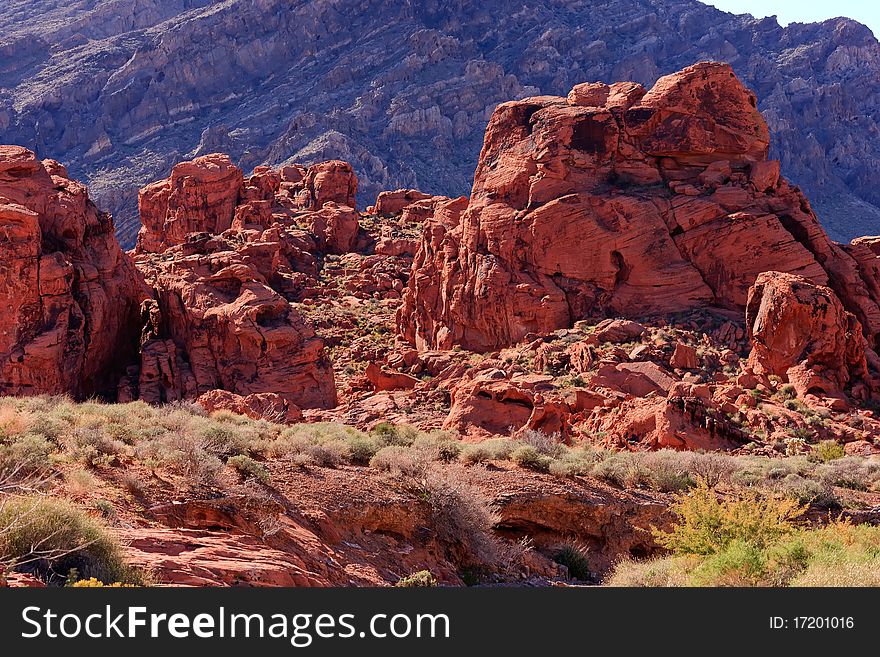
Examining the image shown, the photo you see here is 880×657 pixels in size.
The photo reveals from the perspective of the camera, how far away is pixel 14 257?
3559 cm

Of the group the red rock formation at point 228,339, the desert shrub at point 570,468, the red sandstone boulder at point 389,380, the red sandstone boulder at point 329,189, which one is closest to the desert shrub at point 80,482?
the desert shrub at point 570,468

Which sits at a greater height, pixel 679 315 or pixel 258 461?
pixel 258 461

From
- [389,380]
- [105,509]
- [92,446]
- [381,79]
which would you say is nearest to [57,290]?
[389,380]

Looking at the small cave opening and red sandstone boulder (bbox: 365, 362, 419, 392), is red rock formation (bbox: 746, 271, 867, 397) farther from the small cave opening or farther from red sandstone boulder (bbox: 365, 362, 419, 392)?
the small cave opening

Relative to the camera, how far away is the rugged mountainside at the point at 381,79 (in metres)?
133

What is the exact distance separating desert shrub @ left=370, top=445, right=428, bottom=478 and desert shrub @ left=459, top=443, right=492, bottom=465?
8.03 feet

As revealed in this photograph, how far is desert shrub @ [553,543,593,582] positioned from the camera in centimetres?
1873

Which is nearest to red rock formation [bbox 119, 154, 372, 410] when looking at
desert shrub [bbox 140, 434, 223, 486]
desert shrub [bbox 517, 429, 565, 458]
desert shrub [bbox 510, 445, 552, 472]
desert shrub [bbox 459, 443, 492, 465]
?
desert shrub [bbox 517, 429, 565, 458]

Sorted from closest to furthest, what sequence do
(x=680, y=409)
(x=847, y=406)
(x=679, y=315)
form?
(x=680, y=409) < (x=847, y=406) < (x=679, y=315)

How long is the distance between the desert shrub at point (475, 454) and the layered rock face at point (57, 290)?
18.5 m

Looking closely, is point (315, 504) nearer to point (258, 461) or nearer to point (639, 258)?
point (258, 461)
